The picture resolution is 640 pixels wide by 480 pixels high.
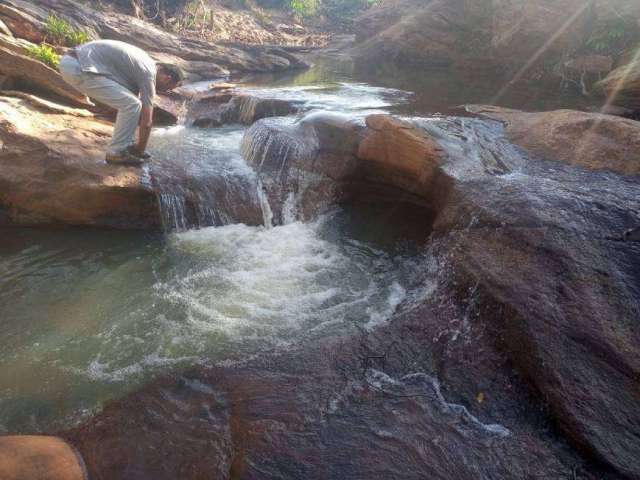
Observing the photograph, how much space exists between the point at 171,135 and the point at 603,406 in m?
6.56

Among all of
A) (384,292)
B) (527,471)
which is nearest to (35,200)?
(384,292)

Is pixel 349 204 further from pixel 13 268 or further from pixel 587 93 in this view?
pixel 587 93

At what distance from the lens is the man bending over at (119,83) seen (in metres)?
4.54

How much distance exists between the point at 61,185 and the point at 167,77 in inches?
255

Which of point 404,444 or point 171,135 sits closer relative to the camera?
point 404,444

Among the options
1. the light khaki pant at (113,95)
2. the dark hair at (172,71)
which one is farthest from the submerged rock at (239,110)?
the light khaki pant at (113,95)

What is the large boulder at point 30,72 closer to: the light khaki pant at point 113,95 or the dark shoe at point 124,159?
the light khaki pant at point 113,95

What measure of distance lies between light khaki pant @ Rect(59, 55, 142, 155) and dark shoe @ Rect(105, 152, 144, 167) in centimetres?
5

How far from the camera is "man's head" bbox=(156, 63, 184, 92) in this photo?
957 centimetres

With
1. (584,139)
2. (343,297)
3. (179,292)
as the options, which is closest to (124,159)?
(179,292)

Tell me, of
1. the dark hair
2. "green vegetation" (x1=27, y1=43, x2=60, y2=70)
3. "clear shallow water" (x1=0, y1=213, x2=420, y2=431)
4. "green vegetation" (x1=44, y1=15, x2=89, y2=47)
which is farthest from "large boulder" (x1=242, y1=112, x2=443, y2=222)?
the dark hair

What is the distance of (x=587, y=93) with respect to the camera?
378 inches

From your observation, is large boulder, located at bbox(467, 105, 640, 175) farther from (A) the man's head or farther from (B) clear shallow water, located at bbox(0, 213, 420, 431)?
(A) the man's head

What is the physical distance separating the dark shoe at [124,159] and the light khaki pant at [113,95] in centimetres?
5
